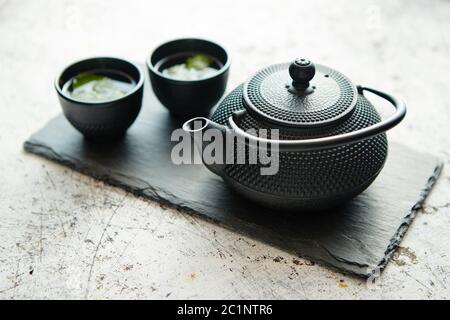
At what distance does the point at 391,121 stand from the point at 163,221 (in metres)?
0.53

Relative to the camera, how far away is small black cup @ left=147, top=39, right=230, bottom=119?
128cm

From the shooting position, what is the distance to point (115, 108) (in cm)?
124

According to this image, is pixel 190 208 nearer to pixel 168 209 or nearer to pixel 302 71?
pixel 168 209

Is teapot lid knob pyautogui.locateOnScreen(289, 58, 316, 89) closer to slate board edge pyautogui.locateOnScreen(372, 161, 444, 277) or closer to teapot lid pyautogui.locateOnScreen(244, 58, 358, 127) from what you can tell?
teapot lid pyautogui.locateOnScreen(244, 58, 358, 127)

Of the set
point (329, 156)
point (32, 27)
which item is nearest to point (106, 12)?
point (32, 27)

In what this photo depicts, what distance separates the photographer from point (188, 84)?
1276 mm

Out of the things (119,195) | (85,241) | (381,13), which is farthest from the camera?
(381,13)

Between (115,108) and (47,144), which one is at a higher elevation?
(115,108)

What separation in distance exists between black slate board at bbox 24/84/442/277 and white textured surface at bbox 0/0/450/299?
3 centimetres

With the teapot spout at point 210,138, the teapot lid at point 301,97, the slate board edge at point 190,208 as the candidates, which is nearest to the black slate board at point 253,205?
the slate board edge at point 190,208

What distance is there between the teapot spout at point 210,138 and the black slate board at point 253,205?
0.38 feet

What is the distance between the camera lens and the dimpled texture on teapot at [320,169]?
1.03m

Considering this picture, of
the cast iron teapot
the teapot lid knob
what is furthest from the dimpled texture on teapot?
the teapot lid knob

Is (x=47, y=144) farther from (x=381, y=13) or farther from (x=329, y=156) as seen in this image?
(x=381, y=13)
